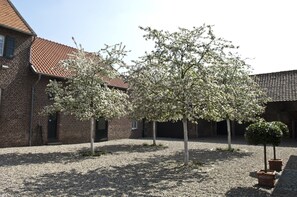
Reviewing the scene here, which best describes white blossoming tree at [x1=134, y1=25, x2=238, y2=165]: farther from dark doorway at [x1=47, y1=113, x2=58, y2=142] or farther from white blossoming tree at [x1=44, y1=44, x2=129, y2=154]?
dark doorway at [x1=47, y1=113, x2=58, y2=142]

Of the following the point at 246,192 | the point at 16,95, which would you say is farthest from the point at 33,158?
the point at 246,192

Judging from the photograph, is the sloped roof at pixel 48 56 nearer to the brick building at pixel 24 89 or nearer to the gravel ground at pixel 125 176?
the brick building at pixel 24 89

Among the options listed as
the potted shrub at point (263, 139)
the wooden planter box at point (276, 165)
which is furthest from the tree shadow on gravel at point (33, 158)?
the wooden planter box at point (276, 165)

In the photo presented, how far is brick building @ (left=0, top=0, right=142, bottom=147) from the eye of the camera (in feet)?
54.2

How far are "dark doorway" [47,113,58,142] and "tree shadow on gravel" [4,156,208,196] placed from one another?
9.48 metres

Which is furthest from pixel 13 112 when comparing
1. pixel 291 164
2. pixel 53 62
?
pixel 291 164

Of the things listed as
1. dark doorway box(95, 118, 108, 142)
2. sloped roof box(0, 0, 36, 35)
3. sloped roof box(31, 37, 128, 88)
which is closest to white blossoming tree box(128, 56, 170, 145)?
sloped roof box(31, 37, 128, 88)

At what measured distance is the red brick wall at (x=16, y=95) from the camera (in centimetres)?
1638

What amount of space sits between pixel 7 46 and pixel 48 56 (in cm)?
390

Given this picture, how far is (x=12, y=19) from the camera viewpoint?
57.8 feet

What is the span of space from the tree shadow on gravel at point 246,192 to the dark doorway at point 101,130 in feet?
52.6

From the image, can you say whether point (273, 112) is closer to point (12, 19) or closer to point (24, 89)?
point (24, 89)

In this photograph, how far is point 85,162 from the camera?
12164mm

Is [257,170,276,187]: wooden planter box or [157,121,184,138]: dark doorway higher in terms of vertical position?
[157,121,184,138]: dark doorway
